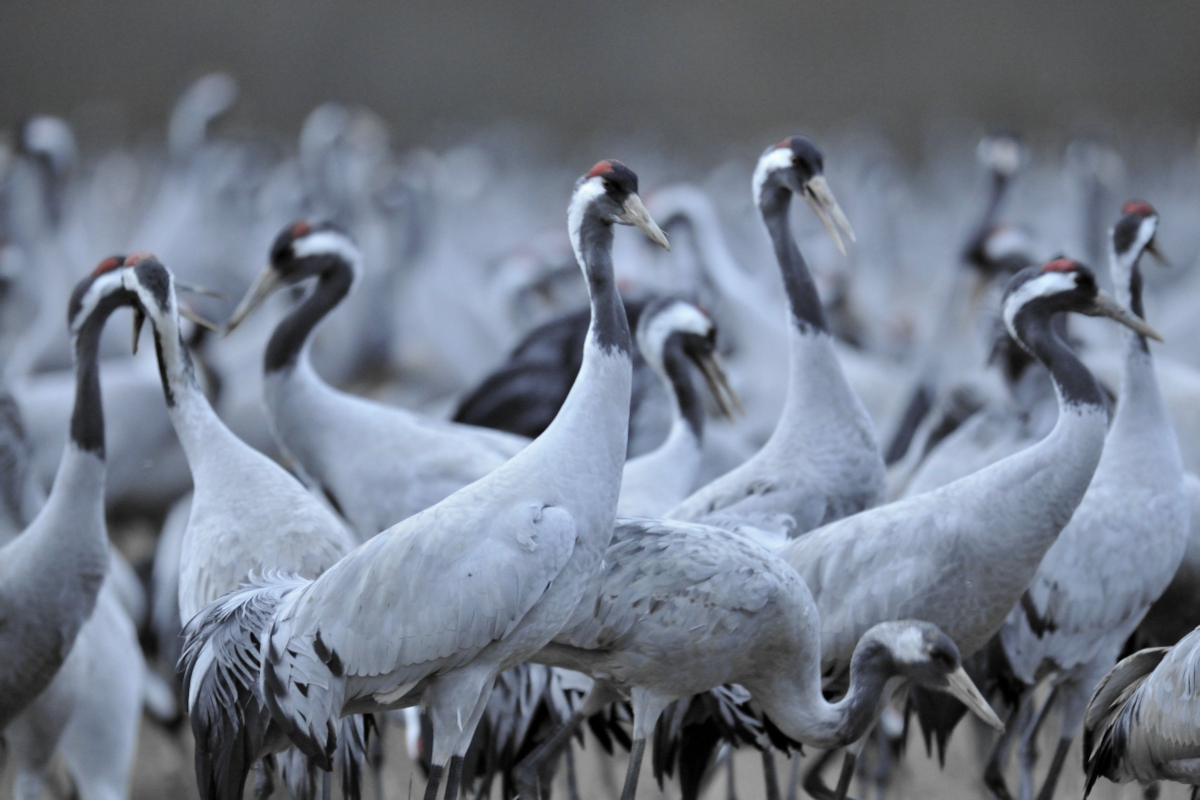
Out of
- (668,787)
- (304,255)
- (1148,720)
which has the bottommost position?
(668,787)

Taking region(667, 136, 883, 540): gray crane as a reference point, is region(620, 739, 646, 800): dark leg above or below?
below

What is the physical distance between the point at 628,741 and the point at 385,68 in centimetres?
1276

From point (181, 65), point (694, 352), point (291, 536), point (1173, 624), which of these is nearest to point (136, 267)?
point (291, 536)

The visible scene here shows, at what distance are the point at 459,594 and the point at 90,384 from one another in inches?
46.6

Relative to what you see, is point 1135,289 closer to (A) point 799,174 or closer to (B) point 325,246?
(A) point 799,174

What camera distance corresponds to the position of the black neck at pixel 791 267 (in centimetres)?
336

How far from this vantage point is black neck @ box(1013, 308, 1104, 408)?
280 cm

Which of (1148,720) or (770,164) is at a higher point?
(770,164)

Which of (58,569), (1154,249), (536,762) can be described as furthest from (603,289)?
(1154,249)

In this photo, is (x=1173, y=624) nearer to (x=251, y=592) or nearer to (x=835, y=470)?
(x=835, y=470)

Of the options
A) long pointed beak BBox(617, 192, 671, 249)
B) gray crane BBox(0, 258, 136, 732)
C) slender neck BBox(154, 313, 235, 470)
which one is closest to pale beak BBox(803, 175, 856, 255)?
long pointed beak BBox(617, 192, 671, 249)

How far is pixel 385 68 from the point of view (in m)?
15.2

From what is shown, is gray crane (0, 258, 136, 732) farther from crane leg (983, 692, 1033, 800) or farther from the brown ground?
crane leg (983, 692, 1033, 800)

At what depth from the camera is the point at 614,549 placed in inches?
101
